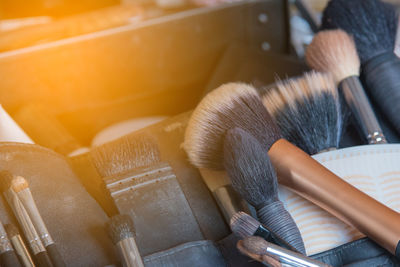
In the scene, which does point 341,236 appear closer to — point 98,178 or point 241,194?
point 241,194

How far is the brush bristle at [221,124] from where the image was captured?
0.42 metres

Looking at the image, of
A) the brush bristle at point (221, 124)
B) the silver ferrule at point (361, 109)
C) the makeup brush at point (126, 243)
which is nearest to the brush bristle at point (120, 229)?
the makeup brush at point (126, 243)

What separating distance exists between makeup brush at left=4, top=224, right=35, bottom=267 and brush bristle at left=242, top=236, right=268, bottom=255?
6.8 inches

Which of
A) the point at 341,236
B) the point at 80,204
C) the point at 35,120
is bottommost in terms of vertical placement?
the point at 341,236

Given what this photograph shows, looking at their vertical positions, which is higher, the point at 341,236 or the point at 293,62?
the point at 293,62

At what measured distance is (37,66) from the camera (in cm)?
58

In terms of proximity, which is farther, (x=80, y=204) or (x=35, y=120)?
(x=35, y=120)

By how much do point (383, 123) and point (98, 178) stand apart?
314mm

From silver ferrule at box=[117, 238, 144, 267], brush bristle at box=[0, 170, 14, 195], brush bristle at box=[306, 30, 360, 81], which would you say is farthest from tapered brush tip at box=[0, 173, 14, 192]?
brush bristle at box=[306, 30, 360, 81]

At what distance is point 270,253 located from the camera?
1.08 feet

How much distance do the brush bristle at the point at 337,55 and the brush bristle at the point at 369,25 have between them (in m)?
0.02

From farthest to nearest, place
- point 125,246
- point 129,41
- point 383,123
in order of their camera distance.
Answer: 1. point 129,41
2. point 383,123
3. point 125,246

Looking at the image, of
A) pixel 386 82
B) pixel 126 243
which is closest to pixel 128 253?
pixel 126 243

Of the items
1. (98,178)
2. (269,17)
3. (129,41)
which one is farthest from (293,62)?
(98,178)
